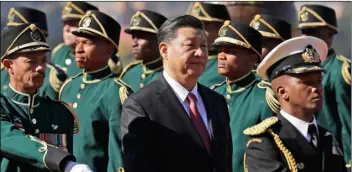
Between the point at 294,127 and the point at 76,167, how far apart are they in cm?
145

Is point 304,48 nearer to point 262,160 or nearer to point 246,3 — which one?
point 262,160

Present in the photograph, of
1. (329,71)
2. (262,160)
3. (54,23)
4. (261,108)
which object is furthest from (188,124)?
(54,23)

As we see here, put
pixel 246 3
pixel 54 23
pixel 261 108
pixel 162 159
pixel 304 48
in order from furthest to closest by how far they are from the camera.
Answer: pixel 54 23
pixel 246 3
pixel 261 108
pixel 304 48
pixel 162 159

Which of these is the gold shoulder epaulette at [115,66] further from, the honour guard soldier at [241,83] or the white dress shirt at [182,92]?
the white dress shirt at [182,92]

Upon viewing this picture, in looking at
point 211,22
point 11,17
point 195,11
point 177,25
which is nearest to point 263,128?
point 177,25

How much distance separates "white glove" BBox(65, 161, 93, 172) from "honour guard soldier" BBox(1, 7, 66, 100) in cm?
356

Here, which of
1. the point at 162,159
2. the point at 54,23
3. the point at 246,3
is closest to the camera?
the point at 162,159

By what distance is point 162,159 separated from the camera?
6520 mm

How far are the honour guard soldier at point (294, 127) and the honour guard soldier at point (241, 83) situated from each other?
1.71 meters

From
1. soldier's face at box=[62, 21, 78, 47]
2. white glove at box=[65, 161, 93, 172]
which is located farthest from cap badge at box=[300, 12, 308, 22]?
Result: white glove at box=[65, 161, 93, 172]

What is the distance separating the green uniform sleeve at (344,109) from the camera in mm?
10047

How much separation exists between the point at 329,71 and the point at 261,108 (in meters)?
1.57

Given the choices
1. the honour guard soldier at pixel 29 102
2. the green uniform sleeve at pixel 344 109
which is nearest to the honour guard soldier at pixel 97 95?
the honour guard soldier at pixel 29 102

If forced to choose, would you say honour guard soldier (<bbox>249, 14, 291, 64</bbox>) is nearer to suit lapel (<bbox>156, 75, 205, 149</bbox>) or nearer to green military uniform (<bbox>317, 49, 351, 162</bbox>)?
green military uniform (<bbox>317, 49, 351, 162</bbox>)
